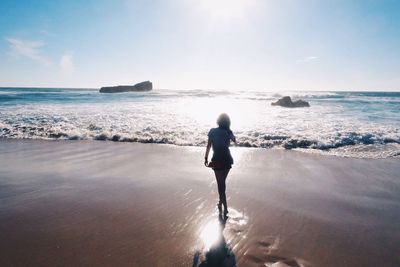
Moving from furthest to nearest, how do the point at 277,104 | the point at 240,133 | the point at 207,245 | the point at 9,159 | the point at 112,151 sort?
the point at 277,104 < the point at 240,133 < the point at 112,151 < the point at 9,159 < the point at 207,245

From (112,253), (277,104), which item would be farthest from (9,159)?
(277,104)

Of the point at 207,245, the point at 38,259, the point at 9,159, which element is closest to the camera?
the point at 38,259

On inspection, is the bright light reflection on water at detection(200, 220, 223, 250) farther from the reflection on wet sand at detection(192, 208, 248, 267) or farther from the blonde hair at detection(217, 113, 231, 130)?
the blonde hair at detection(217, 113, 231, 130)

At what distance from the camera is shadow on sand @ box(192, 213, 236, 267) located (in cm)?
384

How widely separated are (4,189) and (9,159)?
10.4 ft

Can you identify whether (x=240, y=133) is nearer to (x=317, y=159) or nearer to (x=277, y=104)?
(x=317, y=159)

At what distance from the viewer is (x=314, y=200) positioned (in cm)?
600

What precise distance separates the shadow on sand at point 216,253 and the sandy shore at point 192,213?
0.05ft

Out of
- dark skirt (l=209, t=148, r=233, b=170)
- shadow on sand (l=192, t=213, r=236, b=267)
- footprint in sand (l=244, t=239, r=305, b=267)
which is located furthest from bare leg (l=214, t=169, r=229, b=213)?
footprint in sand (l=244, t=239, r=305, b=267)

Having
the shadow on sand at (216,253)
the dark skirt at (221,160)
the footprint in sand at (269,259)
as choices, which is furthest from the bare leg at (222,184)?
the footprint in sand at (269,259)

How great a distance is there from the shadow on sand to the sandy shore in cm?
2

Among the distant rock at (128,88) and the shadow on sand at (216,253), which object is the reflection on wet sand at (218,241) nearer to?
the shadow on sand at (216,253)

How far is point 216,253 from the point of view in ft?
13.4

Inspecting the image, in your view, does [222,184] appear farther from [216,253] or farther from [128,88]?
[128,88]
